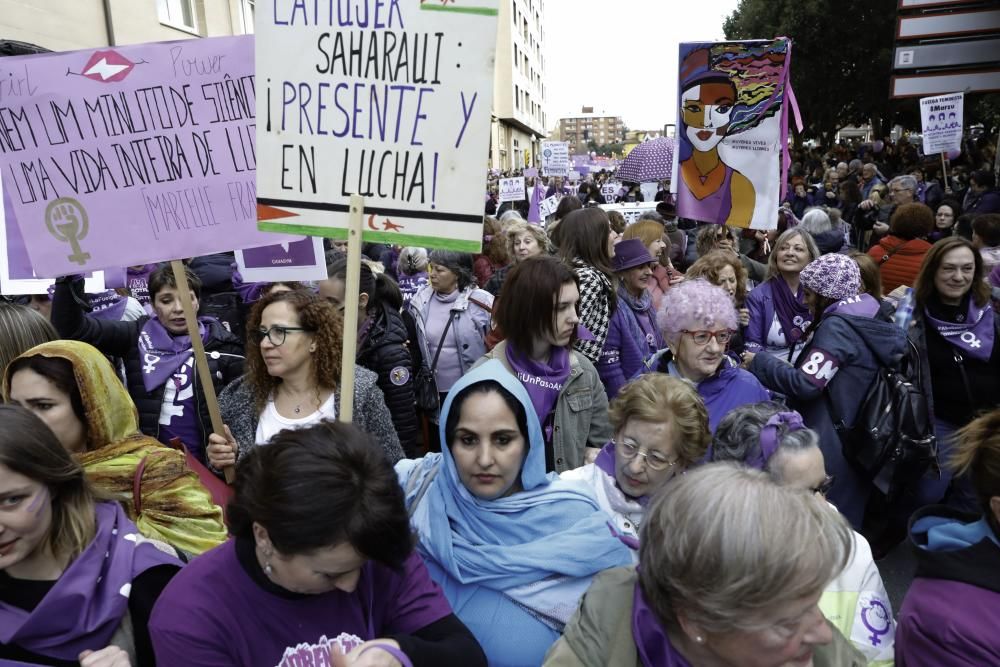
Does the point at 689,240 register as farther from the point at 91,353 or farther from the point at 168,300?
the point at 91,353

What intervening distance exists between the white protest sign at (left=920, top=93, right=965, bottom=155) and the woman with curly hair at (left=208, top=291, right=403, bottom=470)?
1047 cm

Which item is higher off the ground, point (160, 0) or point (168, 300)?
point (160, 0)

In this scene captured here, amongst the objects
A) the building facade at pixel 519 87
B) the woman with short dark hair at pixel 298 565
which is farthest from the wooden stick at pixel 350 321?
the building facade at pixel 519 87

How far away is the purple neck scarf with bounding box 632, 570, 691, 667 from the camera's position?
141 cm

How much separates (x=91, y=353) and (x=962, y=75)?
15.3m

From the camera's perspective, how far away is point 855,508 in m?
3.49

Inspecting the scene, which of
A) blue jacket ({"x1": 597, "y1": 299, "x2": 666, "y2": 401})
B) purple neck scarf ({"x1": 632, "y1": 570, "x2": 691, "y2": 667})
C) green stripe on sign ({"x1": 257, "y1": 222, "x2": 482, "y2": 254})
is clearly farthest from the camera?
blue jacket ({"x1": 597, "y1": 299, "x2": 666, "y2": 401})

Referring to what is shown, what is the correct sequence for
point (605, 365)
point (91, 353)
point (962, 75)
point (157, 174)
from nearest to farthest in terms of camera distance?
point (91, 353) → point (157, 174) → point (605, 365) → point (962, 75)

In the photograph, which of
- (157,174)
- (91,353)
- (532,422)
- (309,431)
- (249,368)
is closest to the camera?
(309,431)

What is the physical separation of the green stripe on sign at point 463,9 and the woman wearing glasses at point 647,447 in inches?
50.5

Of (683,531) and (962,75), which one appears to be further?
(962,75)

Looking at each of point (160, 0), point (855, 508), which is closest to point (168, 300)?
point (855, 508)

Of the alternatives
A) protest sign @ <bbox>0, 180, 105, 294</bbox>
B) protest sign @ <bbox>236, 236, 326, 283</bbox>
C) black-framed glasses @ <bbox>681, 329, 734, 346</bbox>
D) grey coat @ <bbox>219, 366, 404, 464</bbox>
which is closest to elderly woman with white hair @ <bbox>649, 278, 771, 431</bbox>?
black-framed glasses @ <bbox>681, 329, 734, 346</bbox>

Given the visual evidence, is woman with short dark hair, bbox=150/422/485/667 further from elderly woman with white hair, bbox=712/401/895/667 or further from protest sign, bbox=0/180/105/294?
protest sign, bbox=0/180/105/294
